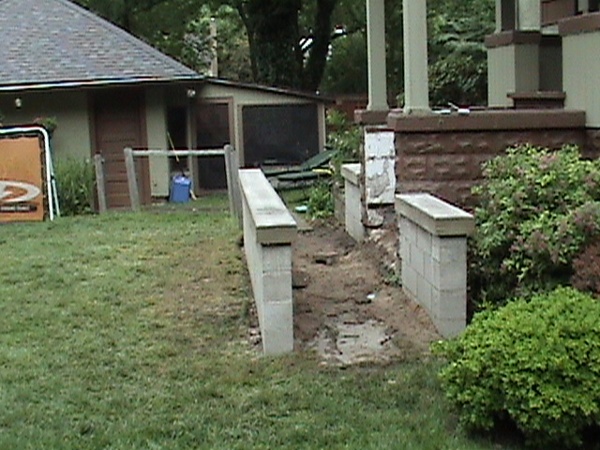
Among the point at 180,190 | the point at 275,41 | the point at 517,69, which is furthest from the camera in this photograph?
the point at 275,41

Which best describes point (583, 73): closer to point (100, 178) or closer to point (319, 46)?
point (100, 178)

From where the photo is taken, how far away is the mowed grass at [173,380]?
4445 mm

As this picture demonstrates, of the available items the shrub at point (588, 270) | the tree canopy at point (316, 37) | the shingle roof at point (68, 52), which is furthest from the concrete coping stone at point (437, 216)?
the shingle roof at point (68, 52)

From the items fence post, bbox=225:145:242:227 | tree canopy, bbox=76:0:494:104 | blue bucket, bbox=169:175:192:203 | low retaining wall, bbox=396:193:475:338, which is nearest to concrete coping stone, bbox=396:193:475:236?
low retaining wall, bbox=396:193:475:338

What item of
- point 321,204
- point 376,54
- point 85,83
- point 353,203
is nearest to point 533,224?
point 353,203

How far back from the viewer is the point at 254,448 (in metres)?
4.28

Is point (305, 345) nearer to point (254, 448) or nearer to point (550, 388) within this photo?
point (254, 448)

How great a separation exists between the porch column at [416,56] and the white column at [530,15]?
1763mm

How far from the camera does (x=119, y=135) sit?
19.2 meters

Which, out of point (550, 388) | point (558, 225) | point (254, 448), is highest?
point (558, 225)

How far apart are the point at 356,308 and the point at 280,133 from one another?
13248mm

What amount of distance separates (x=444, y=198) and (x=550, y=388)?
11.0 feet

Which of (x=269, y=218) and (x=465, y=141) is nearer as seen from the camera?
(x=269, y=218)

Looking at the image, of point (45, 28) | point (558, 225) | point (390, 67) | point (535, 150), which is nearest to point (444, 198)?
point (535, 150)
